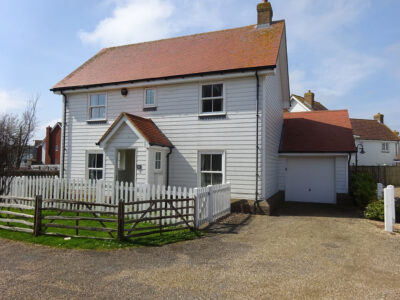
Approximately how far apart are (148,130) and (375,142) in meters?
39.0

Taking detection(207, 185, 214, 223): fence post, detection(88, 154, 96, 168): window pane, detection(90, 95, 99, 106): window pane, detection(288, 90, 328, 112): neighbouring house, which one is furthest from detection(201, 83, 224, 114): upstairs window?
detection(288, 90, 328, 112): neighbouring house

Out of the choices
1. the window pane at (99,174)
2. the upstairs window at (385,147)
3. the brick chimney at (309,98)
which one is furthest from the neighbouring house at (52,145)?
the upstairs window at (385,147)

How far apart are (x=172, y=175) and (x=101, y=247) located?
6.65 m

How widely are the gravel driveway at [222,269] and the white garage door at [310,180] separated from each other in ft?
22.5

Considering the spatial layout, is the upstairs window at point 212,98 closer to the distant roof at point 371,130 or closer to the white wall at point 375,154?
the distant roof at point 371,130

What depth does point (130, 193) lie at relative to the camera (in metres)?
10.2

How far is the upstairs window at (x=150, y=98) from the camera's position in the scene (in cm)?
1455

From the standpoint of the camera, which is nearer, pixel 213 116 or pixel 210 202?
pixel 210 202

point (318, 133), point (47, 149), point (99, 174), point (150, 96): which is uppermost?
point (150, 96)

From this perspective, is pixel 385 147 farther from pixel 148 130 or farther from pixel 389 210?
pixel 148 130

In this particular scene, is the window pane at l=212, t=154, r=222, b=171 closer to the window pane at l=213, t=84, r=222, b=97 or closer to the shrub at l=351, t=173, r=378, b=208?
the window pane at l=213, t=84, r=222, b=97

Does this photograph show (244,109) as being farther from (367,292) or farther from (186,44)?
(367,292)

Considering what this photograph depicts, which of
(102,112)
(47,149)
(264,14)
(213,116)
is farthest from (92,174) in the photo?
(47,149)

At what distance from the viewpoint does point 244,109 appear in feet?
41.8
